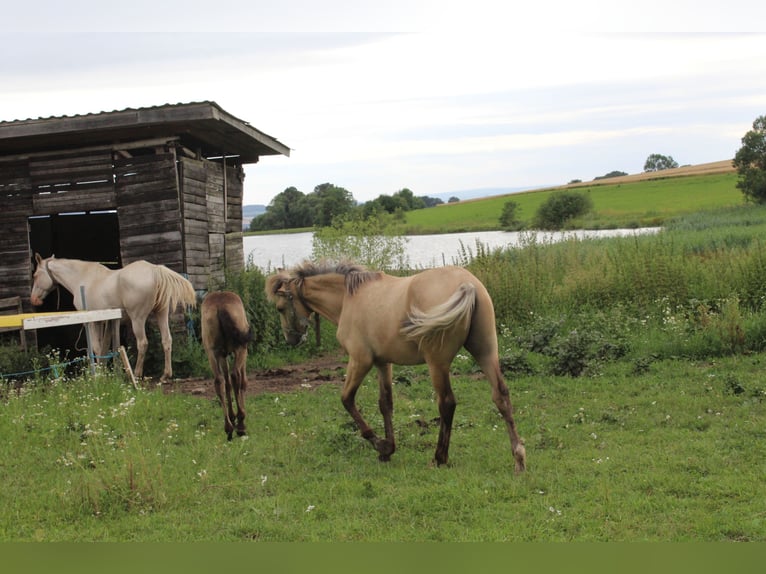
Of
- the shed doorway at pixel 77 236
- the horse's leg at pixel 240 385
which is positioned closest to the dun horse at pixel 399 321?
the horse's leg at pixel 240 385

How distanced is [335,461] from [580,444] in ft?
7.75

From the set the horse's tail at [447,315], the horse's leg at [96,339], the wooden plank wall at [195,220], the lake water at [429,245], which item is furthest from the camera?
the lake water at [429,245]

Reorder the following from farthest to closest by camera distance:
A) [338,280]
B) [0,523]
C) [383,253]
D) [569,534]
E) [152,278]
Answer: [383,253], [152,278], [338,280], [0,523], [569,534]

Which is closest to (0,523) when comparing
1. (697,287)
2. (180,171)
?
(180,171)

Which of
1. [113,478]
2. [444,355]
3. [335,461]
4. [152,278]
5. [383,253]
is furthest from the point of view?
[383,253]

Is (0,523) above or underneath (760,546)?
underneath

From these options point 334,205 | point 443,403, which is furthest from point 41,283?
point 334,205

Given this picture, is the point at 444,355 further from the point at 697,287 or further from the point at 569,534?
the point at 697,287

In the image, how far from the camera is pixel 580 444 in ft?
22.8

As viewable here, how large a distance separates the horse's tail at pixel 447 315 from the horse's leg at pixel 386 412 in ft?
3.20

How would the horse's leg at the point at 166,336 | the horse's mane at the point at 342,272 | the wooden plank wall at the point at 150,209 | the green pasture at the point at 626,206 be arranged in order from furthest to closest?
the green pasture at the point at 626,206, the wooden plank wall at the point at 150,209, the horse's leg at the point at 166,336, the horse's mane at the point at 342,272

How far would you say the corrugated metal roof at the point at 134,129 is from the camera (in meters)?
11.5

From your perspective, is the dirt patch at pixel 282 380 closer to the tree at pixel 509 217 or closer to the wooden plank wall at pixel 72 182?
the wooden plank wall at pixel 72 182

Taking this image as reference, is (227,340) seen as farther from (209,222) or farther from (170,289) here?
(209,222)
